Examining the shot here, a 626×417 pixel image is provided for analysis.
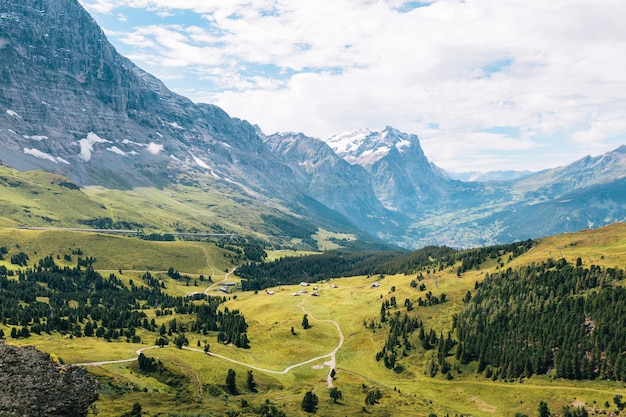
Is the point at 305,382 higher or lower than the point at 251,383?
lower

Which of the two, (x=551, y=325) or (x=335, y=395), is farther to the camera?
(x=551, y=325)

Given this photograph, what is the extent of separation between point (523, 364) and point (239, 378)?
89346 mm

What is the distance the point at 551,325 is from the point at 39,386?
15275 centimetres

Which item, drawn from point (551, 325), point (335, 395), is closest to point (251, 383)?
point (335, 395)

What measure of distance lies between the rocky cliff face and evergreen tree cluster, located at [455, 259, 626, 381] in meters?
129

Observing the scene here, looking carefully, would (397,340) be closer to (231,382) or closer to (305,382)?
(305,382)

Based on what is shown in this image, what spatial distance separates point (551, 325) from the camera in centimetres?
15250

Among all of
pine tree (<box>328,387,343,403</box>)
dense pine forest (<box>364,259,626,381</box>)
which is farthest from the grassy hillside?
dense pine forest (<box>364,259,626,381</box>)

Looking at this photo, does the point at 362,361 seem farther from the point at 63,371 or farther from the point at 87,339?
the point at 63,371

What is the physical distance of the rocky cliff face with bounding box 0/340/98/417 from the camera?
156 feet

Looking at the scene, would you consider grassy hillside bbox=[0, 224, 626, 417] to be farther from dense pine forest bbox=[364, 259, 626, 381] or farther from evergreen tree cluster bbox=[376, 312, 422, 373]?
dense pine forest bbox=[364, 259, 626, 381]

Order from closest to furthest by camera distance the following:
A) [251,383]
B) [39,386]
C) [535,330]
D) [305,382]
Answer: [39,386]
[251,383]
[305,382]
[535,330]

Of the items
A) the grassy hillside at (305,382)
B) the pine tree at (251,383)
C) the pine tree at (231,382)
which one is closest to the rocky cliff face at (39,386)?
the grassy hillside at (305,382)

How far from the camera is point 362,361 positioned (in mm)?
166250
